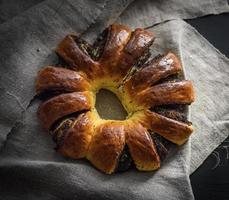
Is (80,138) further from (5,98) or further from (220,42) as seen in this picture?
(220,42)

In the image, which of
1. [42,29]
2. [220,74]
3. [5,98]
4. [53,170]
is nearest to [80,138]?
[53,170]

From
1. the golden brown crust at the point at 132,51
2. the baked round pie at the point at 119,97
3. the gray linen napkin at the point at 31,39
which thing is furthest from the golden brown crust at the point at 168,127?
the gray linen napkin at the point at 31,39

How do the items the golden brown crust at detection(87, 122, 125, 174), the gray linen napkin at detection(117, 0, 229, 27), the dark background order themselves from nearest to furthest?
the golden brown crust at detection(87, 122, 125, 174) < the dark background < the gray linen napkin at detection(117, 0, 229, 27)

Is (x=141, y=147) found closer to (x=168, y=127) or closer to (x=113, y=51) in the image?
(x=168, y=127)

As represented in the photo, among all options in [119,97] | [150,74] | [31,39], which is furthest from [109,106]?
[31,39]

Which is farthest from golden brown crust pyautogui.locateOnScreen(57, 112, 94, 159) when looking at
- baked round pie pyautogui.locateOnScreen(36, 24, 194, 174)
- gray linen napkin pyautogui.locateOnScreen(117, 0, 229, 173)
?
gray linen napkin pyautogui.locateOnScreen(117, 0, 229, 173)

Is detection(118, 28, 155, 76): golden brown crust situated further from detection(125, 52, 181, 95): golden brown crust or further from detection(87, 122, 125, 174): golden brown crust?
detection(87, 122, 125, 174): golden brown crust
